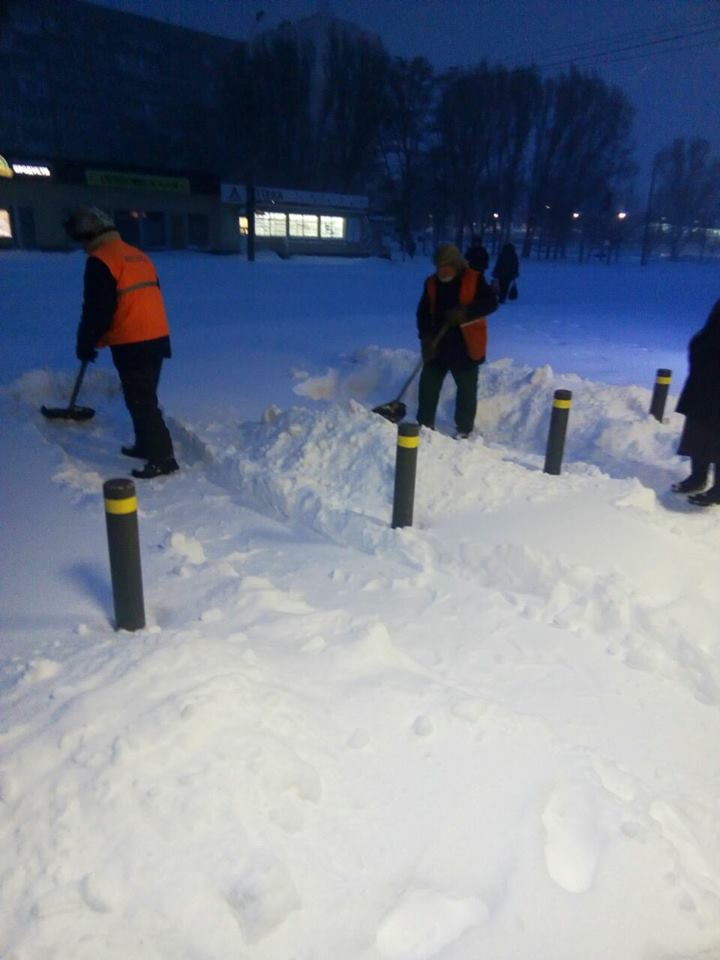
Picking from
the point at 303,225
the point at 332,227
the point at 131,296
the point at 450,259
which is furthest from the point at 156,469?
the point at 332,227

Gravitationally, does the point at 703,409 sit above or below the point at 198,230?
below

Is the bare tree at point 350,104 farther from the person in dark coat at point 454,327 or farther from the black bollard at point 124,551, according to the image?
the black bollard at point 124,551

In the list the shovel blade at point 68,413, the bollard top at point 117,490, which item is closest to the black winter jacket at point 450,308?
the shovel blade at point 68,413

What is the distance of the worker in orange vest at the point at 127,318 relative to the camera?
4.61 m

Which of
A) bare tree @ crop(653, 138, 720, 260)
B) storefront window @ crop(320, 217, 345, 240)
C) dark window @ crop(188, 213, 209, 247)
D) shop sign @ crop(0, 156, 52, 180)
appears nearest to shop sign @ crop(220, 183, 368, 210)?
storefront window @ crop(320, 217, 345, 240)

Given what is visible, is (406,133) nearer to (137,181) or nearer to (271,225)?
(271,225)

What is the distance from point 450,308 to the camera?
6043 millimetres

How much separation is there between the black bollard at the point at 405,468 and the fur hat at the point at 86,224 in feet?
8.35

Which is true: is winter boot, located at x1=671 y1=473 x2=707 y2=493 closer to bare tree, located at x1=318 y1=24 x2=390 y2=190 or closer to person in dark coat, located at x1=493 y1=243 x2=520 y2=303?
person in dark coat, located at x1=493 y1=243 x2=520 y2=303

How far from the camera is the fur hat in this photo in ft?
15.1

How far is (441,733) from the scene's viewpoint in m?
2.54

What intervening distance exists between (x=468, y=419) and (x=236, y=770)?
15.6 ft

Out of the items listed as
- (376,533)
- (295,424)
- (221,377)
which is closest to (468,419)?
(295,424)

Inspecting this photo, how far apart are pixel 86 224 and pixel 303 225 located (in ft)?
101
